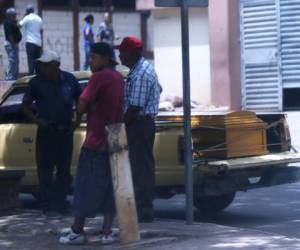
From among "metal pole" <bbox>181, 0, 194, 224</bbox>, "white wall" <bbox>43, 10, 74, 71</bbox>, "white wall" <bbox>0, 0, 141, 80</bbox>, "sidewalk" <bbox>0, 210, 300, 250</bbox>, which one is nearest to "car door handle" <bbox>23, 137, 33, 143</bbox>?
"sidewalk" <bbox>0, 210, 300, 250</bbox>

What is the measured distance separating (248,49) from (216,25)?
0.99 metres

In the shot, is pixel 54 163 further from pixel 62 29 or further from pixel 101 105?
pixel 62 29

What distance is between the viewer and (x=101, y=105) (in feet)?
29.5

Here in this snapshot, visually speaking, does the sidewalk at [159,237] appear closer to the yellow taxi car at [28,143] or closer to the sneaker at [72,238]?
the sneaker at [72,238]

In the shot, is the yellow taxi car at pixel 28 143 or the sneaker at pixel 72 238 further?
the yellow taxi car at pixel 28 143

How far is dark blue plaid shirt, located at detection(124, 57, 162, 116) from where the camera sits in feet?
32.4

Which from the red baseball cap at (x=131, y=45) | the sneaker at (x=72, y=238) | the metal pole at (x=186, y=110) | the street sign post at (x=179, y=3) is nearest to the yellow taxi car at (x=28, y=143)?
the metal pole at (x=186, y=110)

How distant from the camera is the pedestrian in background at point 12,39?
1891 cm

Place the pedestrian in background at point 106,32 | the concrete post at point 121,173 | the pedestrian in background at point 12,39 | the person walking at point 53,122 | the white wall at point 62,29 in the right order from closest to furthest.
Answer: the concrete post at point 121,173 < the person walking at point 53,122 < the pedestrian in background at point 12,39 < the pedestrian in background at point 106,32 < the white wall at point 62,29

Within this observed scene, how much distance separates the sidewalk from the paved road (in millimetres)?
901

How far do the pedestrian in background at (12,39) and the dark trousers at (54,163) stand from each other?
8337 mm

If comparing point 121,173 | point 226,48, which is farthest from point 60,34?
point 121,173

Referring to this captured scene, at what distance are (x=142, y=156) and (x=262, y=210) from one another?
2.59 meters

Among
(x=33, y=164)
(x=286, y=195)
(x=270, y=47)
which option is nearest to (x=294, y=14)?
(x=270, y=47)
